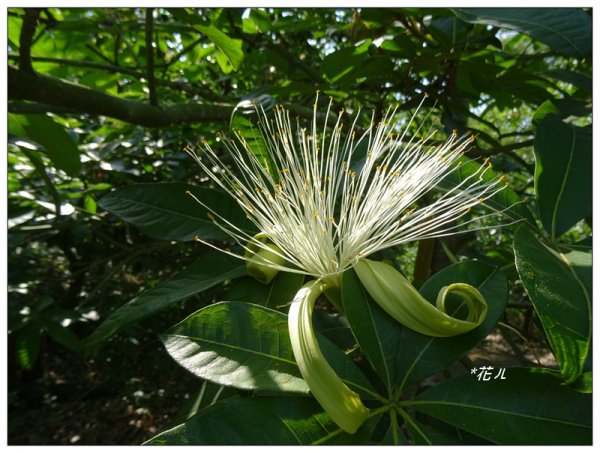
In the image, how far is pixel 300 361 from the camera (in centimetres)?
65

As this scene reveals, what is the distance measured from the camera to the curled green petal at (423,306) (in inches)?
27.7

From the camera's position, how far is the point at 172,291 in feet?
3.12

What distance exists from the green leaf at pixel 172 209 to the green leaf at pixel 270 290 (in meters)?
0.13

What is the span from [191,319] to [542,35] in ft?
2.35

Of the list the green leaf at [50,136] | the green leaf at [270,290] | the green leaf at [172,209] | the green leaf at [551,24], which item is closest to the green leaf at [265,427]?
the green leaf at [270,290]

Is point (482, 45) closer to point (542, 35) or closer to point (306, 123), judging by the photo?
point (306, 123)

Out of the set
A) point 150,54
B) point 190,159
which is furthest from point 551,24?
point 190,159

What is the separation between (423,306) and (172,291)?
1.52 feet

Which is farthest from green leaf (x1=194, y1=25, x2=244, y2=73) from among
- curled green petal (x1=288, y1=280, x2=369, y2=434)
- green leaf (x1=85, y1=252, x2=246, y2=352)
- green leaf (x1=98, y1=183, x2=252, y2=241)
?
curled green petal (x1=288, y1=280, x2=369, y2=434)

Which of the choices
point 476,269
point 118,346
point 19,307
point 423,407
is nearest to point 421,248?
point 476,269

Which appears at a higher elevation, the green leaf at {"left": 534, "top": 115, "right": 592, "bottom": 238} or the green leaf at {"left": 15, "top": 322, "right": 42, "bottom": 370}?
the green leaf at {"left": 534, "top": 115, "right": 592, "bottom": 238}

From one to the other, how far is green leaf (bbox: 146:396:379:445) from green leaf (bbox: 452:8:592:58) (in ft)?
2.17

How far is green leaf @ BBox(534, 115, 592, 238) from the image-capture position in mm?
893

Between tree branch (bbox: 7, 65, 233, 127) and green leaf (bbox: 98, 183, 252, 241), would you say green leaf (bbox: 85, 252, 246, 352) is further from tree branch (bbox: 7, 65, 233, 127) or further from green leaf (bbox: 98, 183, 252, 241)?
tree branch (bbox: 7, 65, 233, 127)
